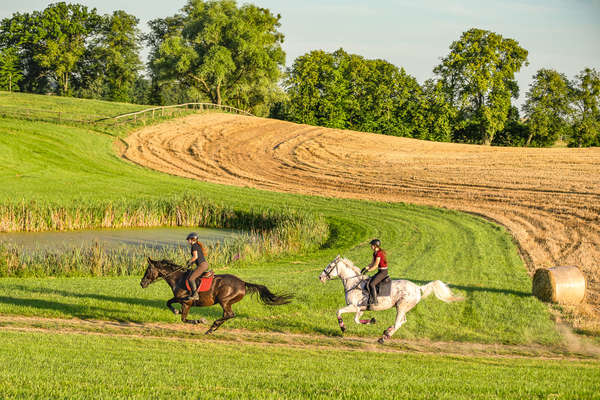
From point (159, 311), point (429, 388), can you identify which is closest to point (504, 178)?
point (159, 311)

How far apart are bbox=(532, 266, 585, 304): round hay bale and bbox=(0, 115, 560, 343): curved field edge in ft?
2.04

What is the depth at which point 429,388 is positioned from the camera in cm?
1192

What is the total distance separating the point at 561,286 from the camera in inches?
854

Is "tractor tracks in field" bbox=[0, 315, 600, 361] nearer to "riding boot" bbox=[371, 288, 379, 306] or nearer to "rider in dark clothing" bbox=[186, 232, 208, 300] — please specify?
"riding boot" bbox=[371, 288, 379, 306]

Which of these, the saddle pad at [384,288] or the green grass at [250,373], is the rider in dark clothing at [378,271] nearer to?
the saddle pad at [384,288]

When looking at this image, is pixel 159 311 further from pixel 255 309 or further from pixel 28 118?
pixel 28 118

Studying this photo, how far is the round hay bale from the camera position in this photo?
854 inches

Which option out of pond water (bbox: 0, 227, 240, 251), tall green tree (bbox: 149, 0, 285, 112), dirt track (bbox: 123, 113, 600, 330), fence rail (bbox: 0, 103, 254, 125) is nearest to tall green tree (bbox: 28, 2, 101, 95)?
tall green tree (bbox: 149, 0, 285, 112)

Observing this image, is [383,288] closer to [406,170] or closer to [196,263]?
[196,263]

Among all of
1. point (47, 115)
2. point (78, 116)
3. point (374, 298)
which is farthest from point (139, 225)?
point (47, 115)

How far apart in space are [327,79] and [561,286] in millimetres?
78735

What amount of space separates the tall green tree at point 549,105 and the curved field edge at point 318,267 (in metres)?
47.2

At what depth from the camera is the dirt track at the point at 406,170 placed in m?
37.7

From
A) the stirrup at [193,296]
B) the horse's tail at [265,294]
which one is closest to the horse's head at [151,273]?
the stirrup at [193,296]
